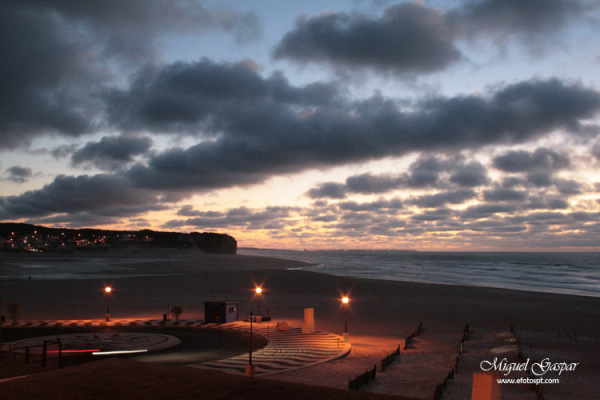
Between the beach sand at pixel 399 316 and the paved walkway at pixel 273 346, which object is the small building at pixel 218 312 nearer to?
the paved walkway at pixel 273 346

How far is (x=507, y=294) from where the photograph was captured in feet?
195

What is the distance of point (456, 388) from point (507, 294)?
146 feet

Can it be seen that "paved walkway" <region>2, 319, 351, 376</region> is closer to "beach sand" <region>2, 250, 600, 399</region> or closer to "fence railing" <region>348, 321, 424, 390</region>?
"beach sand" <region>2, 250, 600, 399</region>

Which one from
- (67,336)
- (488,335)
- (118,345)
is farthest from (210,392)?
(488,335)

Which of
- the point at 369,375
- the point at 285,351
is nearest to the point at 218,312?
the point at 285,351

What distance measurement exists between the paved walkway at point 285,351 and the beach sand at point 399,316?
1.06 meters

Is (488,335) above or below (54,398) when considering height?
below

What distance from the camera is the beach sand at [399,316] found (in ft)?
69.2

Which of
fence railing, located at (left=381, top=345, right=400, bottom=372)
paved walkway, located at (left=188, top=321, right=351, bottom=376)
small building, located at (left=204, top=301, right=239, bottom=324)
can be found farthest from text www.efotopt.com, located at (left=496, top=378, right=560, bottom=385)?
small building, located at (left=204, top=301, right=239, bottom=324)

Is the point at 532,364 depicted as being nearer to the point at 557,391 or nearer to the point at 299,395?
the point at 557,391
